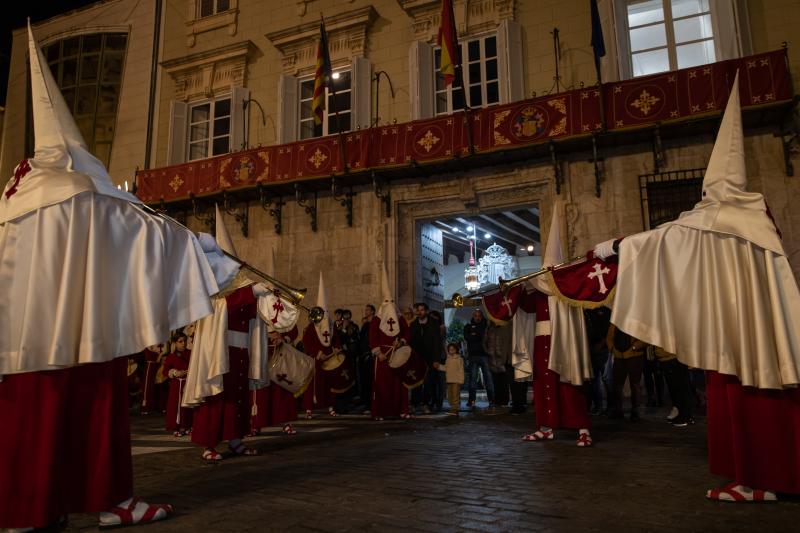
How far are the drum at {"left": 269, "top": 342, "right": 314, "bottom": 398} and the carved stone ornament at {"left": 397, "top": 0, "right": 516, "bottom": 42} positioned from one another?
33.7 ft

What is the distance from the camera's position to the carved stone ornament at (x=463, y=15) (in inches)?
551

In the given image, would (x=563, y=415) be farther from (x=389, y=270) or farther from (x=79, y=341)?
(x=389, y=270)

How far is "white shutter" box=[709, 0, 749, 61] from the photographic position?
11664 millimetres

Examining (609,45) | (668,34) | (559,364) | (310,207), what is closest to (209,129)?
(310,207)

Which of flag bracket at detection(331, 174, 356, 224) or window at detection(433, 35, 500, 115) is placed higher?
window at detection(433, 35, 500, 115)

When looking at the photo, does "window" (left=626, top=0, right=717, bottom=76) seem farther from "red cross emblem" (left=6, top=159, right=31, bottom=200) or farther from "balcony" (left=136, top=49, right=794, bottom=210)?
"red cross emblem" (left=6, top=159, right=31, bottom=200)

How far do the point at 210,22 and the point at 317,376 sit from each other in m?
12.3

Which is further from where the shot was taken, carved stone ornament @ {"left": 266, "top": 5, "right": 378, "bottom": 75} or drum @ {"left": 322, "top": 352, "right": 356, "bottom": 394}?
carved stone ornament @ {"left": 266, "top": 5, "right": 378, "bottom": 75}

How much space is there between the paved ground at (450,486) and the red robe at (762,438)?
0.60 feet

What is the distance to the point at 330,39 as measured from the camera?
52.2 ft

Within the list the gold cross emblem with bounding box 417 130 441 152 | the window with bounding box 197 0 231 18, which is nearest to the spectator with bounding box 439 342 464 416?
the gold cross emblem with bounding box 417 130 441 152

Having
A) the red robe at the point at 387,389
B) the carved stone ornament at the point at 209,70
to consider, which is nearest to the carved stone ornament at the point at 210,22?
the carved stone ornament at the point at 209,70

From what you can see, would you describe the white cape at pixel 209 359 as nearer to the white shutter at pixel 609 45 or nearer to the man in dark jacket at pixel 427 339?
the man in dark jacket at pixel 427 339

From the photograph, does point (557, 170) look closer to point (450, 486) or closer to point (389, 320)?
point (389, 320)
